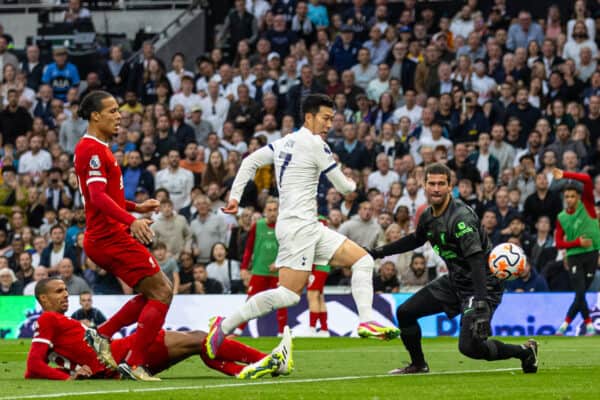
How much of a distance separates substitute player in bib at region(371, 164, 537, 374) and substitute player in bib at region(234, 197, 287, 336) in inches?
346

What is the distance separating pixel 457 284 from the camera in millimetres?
11031

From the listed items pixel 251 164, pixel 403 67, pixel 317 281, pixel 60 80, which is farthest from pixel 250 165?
pixel 60 80

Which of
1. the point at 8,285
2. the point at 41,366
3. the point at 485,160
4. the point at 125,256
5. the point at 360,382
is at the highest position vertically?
the point at 485,160

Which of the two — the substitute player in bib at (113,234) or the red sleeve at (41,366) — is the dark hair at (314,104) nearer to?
the substitute player in bib at (113,234)

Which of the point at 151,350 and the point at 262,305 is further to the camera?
the point at 262,305

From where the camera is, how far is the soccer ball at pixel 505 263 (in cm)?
1107

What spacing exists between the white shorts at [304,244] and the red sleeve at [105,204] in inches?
66.6

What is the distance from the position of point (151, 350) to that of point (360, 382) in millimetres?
1785

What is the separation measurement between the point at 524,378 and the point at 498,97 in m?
14.4

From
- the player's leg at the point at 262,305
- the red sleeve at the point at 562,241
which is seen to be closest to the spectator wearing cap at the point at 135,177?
the red sleeve at the point at 562,241

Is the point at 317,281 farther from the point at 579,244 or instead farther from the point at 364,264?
the point at 364,264

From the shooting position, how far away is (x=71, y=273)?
70.7 feet

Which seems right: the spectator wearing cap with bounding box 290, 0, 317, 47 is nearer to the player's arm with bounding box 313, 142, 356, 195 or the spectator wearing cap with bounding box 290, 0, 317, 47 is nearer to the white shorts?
the player's arm with bounding box 313, 142, 356, 195

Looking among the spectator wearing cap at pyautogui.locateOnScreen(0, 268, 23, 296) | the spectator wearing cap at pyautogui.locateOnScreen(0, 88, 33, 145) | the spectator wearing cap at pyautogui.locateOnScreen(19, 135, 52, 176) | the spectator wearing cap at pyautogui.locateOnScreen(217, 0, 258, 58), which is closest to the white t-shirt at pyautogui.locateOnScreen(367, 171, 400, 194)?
the spectator wearing cap at pyautogui.locateOnScreen(0, 268, 23, 296)
